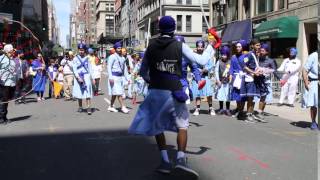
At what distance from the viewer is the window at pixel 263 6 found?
99.3 feet

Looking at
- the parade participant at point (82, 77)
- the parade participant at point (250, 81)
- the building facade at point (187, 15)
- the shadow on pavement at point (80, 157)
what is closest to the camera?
the shadow on pavement at point (80, 157)

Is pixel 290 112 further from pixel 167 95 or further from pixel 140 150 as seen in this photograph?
pixel 167 95

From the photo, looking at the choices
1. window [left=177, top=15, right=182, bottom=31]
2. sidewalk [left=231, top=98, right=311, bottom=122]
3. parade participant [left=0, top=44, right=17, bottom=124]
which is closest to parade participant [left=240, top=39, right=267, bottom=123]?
sidewalk [left=231, top=98, right=311, bottom=122]

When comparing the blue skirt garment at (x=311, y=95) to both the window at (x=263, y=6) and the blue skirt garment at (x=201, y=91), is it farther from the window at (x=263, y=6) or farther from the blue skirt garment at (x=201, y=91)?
the window at (x=263, y=6)

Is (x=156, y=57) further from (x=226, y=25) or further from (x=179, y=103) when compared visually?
(x=226, y=25)

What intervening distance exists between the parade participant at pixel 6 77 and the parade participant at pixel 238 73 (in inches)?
207

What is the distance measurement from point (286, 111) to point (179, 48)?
8907 mm

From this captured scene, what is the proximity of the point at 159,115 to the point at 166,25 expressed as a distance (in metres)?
1.16

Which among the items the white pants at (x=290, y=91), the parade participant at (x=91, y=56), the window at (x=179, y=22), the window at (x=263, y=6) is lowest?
the white pants at (x=290, y=91)

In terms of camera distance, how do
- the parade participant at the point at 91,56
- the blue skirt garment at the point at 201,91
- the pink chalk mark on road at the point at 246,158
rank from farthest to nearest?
the parade participant at the point at 91,56 < the blue skirt garment at the point at 201,91 < the pink chalk mark on road at the point at 246,158

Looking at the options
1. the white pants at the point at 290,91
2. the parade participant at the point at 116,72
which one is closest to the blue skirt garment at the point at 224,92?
the parade participant at the point at 116,72

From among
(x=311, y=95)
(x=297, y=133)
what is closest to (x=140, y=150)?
(x=297, y=133)

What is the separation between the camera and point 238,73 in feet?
40.5

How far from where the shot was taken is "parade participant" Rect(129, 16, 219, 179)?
6426 mm
